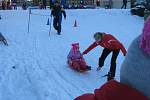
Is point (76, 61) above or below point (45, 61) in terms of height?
above

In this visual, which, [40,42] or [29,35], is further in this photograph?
[29,35]

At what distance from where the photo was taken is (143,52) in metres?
1.96

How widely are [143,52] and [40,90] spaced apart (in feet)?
21.0

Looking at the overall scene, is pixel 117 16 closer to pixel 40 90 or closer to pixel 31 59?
pixel 31 59

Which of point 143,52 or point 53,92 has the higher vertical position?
point 143,52

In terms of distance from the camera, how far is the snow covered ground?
834cm

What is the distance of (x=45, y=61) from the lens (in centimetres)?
1231

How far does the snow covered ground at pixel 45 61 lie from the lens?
8.34 metres

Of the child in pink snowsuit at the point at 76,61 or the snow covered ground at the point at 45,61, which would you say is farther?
the child in pink snowsuit at the point at 76,61

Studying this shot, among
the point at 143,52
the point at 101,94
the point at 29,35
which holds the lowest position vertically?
the point at 29,35

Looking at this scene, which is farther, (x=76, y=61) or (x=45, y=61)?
(x=45, y=61)

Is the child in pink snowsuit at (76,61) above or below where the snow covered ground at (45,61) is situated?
above

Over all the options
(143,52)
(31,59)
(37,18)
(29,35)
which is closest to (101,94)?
(143,52)

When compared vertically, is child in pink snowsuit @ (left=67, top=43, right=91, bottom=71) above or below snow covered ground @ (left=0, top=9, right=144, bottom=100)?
above
